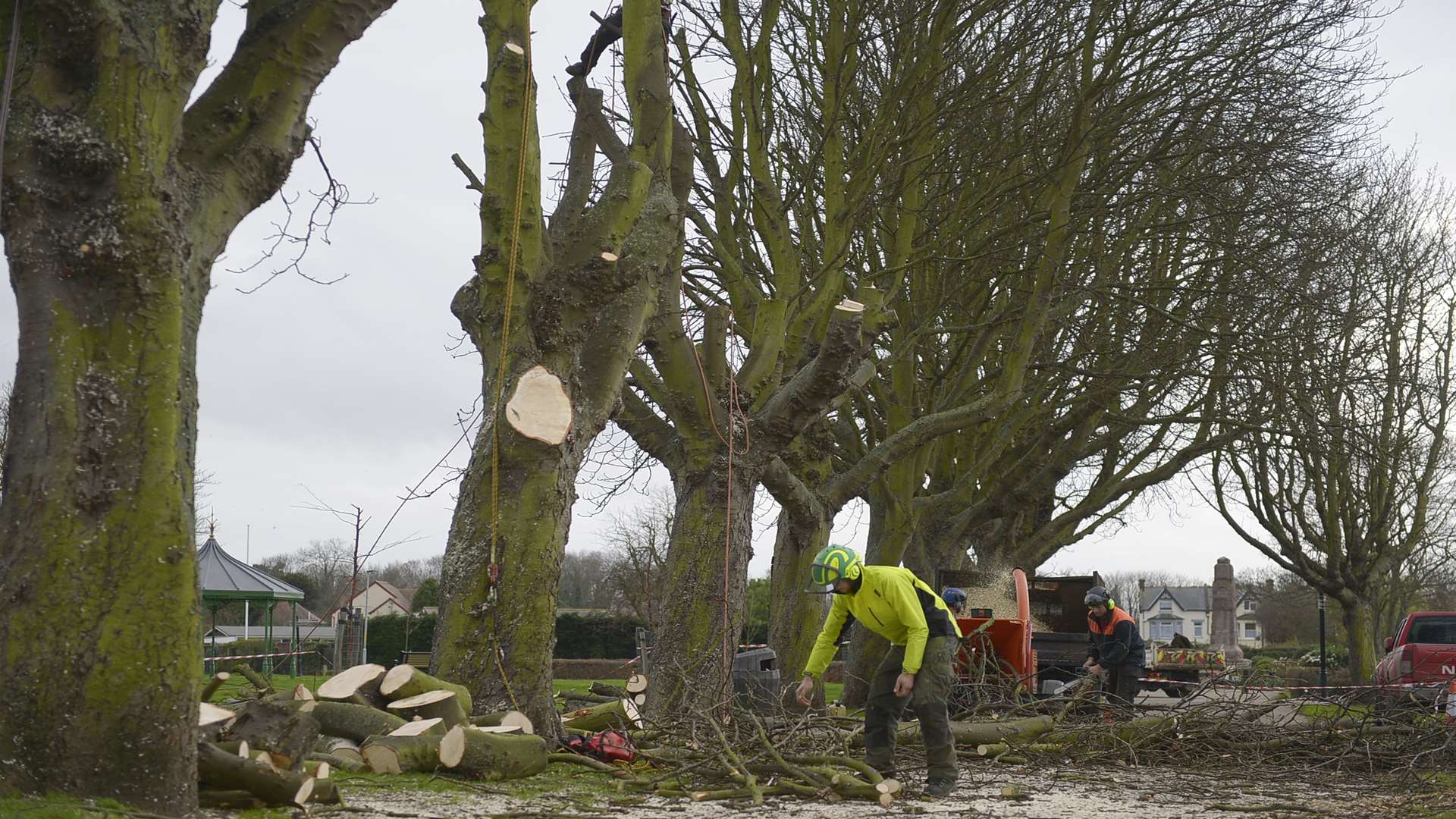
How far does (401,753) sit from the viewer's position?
6.29m

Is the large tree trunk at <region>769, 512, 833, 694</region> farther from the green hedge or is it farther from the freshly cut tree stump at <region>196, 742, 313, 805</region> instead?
the green hedge

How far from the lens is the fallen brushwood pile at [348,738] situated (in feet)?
16.5

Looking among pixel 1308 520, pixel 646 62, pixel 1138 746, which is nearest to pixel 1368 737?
pixel 1138 746

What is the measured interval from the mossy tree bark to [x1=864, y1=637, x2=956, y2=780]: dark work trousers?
1926 mm

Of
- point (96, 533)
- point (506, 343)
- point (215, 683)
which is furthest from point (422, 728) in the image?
point (96, 533)

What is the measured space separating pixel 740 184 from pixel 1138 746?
8425 mm

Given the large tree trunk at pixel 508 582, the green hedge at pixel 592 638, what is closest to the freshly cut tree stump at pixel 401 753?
the large tree trunk at pixel 508 582

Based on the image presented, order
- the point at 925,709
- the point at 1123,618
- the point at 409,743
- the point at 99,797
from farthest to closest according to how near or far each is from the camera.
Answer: the point at 1123,618 < the point at 925,709 < the point at 409,743 < the point at 99,797

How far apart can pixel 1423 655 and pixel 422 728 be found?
12113 mm

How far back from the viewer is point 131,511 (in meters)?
4.43

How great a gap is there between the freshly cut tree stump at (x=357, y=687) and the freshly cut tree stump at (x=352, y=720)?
3.9 inches

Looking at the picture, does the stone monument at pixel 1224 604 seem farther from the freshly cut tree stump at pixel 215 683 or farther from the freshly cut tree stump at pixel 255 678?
the freshly cut tree stump at pixel 215 683

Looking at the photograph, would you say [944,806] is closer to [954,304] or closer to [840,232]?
[840,232]

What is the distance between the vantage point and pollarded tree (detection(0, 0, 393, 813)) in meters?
4.29
